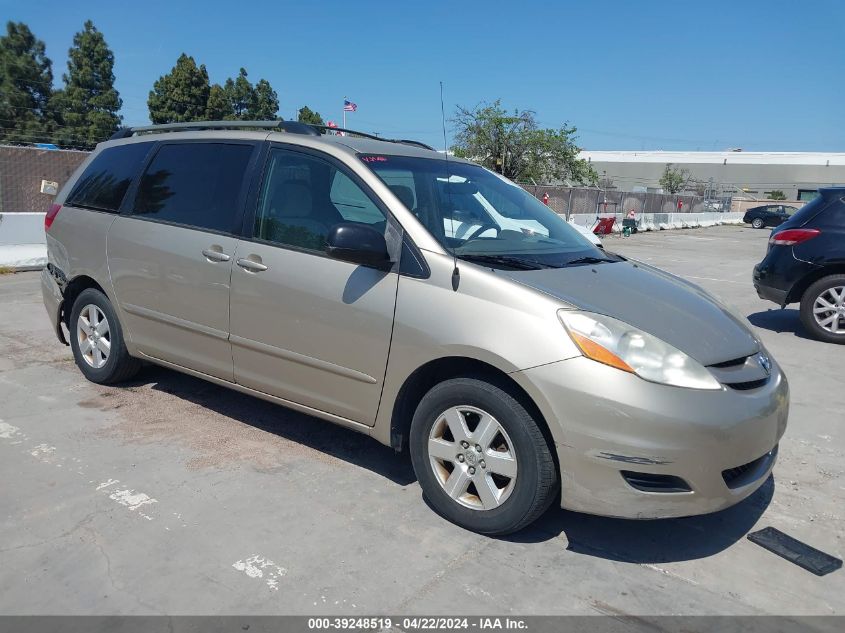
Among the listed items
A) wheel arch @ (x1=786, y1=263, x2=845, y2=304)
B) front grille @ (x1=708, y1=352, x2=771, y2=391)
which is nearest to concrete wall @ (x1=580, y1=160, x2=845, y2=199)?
wheel arch @ (x1=786, y1=263, x2=845, y2=304)

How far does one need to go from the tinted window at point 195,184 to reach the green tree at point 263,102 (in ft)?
182

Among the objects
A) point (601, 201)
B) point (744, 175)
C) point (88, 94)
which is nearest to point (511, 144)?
point (601, 201)

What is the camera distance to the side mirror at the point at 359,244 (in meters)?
3.35

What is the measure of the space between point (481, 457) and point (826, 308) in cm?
626

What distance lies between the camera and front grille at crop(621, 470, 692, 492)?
2.89 metres

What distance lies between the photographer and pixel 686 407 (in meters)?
2.84

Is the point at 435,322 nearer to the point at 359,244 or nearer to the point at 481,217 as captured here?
the point at 359,244

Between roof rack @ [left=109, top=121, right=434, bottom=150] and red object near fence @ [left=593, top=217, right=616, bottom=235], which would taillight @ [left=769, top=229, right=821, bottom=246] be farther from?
red object near fence @ [left=593, top=217, right=616, bottom=235]

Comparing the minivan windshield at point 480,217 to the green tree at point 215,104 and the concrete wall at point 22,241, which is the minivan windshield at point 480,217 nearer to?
the concrete wall at point 22,241

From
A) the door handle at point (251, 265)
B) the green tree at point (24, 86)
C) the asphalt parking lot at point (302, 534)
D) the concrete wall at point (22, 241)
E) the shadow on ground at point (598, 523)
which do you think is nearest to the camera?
the asphalt parking lot at point (302, 534)

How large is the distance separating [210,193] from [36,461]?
1.85 meters

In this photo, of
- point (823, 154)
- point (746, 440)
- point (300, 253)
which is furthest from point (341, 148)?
point (823, 154)

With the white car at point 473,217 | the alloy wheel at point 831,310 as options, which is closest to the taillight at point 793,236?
the alloy wheel at point 831,310

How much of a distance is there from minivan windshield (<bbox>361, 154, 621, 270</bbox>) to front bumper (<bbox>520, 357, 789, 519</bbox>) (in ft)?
2.64
